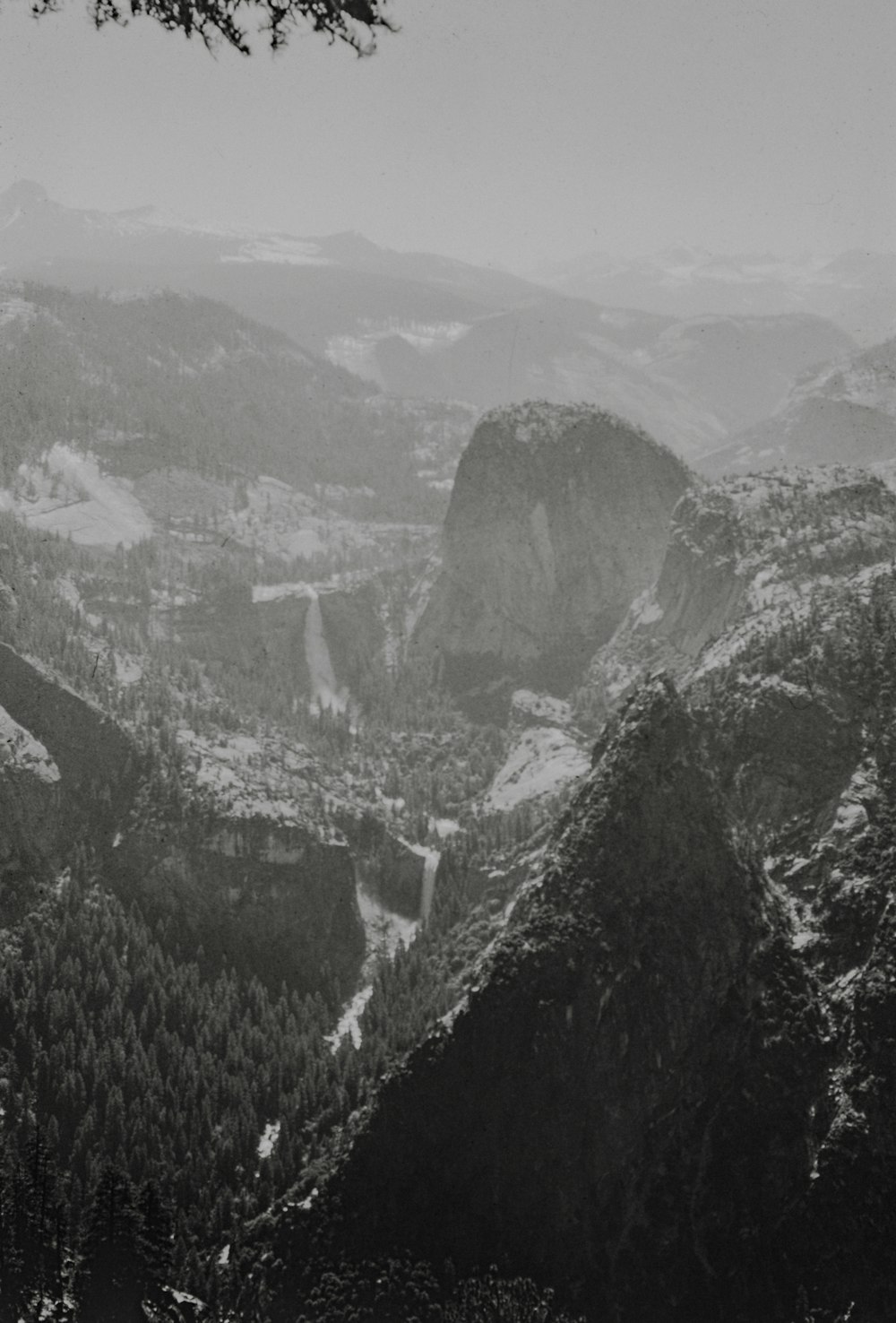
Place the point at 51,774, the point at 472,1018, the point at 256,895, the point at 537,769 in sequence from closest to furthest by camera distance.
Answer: the point at 472,1018, the point at 51,774, the point at 256,895, the point at 537,769

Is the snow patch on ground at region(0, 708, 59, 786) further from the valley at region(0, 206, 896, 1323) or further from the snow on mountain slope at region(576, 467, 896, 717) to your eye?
the snow on mountain slope at region(576, 467, 896, 717)

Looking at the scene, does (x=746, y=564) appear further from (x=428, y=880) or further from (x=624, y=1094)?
(x=624, y=1094)

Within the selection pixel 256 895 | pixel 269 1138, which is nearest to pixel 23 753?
pixel 256 895

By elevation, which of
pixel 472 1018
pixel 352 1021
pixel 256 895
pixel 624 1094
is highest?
pixel 472 1018

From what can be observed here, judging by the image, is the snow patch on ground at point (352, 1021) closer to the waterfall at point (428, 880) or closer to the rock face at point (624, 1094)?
the waterfall at point (428, 880)

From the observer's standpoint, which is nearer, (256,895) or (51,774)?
(51,774)

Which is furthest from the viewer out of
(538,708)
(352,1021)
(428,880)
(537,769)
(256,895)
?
(538,708)

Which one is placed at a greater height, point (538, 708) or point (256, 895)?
point (538, 708)

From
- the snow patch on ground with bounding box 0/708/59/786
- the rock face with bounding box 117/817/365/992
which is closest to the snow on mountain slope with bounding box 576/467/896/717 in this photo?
the rock face with bounding box 117/817/365/992
